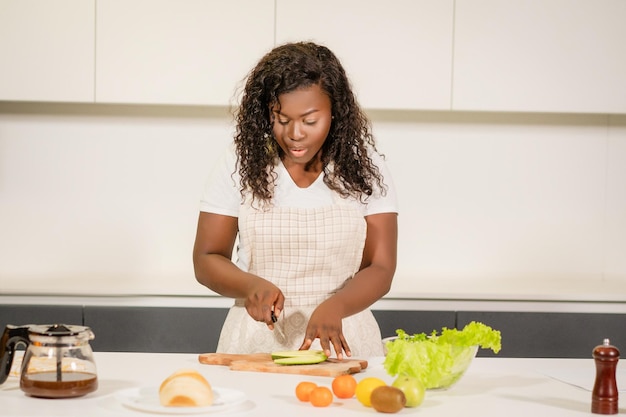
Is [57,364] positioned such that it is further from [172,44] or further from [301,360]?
[172,44]

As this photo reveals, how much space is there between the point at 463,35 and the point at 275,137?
1416 mm

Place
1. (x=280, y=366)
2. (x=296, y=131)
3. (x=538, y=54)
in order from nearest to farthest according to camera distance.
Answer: (x=280, y=366)
(x=296, y=131)
(x=538, y=54)

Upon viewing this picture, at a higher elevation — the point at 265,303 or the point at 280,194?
the point at 280,194

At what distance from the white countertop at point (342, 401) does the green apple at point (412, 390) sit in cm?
2

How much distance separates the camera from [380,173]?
2.38 metres

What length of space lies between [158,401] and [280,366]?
370mm

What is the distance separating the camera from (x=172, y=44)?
135 inches

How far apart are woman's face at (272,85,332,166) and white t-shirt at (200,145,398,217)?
0.44 feet

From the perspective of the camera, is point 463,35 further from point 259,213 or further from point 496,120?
point 259,213

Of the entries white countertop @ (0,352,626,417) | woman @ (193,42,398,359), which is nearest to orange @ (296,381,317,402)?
white countertop @ (0,352,626,417)

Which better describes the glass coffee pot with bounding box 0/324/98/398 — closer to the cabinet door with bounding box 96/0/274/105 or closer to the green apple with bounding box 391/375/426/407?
the green apple with bounding box 391/375/426/407

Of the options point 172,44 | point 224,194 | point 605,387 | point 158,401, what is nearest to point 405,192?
point 172,44

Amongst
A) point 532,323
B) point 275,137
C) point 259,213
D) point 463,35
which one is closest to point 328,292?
point 259,213

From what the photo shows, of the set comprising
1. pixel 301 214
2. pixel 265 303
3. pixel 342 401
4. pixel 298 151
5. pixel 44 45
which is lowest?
pixel 342 401
